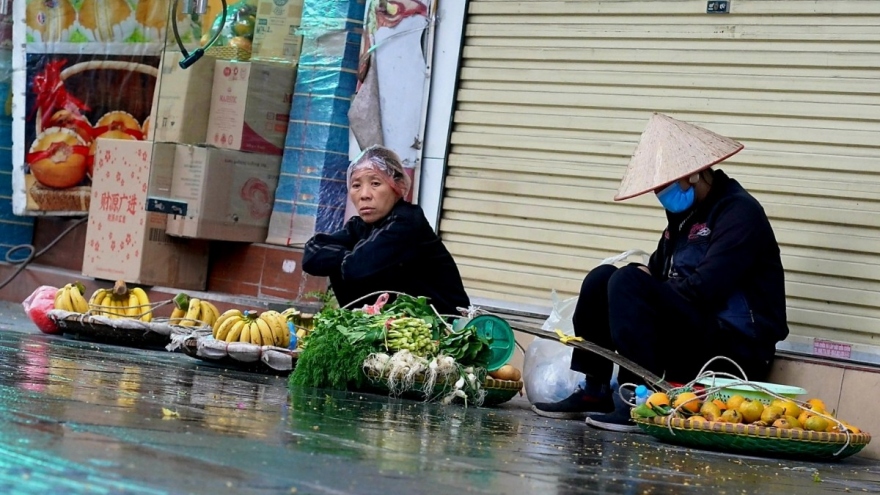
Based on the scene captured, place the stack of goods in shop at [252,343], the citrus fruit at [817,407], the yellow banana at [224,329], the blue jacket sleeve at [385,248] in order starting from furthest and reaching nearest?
the yellow banana at [224,329], the stack of goods in shop at [252,343], the blue jacket sleeve at [385,248], the citrus fruit at [817,407]

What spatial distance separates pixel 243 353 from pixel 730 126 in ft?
9.51

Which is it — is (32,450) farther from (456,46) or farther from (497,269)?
(456,46)

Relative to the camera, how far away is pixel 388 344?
6438 millimetres

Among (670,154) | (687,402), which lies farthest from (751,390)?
(670,154)

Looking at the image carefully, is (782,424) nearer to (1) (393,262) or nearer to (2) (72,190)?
(1) (393,262)

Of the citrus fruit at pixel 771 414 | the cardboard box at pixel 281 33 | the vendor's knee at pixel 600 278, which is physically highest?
the cardboard box at pixel 281 33

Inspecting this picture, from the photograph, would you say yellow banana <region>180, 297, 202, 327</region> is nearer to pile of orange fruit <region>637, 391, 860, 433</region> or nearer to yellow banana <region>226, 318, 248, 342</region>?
yellow banana <region>226, 318, 248, 342</region>

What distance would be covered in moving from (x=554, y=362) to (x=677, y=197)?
1204 mm

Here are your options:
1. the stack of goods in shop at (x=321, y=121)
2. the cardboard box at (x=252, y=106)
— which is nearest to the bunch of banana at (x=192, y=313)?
the stack of goods in shop at (x=321, y=121)

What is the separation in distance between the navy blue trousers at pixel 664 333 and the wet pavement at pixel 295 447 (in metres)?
0.49

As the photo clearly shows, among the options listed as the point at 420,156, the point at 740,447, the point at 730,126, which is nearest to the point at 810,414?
the point at 740,447

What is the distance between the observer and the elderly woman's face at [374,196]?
721cm

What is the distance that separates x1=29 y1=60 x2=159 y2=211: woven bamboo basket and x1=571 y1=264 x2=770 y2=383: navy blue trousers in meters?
6.29

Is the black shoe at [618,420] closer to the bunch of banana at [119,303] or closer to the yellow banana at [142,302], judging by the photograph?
the bunch of banana at [119,303]
